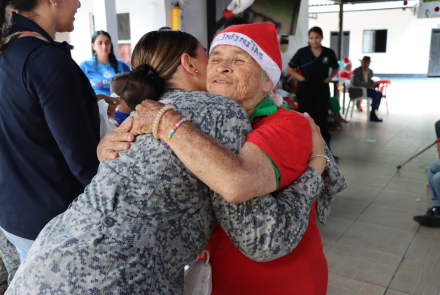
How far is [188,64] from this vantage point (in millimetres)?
1178

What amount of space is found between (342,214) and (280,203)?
117 inches

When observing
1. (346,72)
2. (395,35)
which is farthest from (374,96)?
(395,35)

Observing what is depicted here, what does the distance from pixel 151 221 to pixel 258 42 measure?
2.28ft

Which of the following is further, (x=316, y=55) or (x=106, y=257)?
(x=316, y=55)

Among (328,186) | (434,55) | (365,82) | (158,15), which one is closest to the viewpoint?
(328,186)

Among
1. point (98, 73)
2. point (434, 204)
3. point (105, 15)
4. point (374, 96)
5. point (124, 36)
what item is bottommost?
point (434, 204)

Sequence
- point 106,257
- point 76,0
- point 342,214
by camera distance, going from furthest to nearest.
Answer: point 342,214
point 76,0
point 106,257

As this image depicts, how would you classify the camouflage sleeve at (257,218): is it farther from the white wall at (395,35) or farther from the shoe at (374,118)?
the white wall at (395,35)

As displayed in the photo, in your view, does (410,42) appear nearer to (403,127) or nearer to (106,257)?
(403,127)

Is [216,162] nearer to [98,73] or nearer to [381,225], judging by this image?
[381,225]

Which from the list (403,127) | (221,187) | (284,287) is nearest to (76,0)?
(221,187)

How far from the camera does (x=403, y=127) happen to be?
8.11m

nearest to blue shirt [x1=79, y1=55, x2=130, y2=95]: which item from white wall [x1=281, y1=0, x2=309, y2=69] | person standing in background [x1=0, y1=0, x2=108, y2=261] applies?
person standing in background [x1=0, y1=0, x2=108, y2=261]

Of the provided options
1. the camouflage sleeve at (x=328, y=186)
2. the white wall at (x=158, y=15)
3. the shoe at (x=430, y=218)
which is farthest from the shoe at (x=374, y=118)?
the camouflage sleeve at (x=328, y=186)
